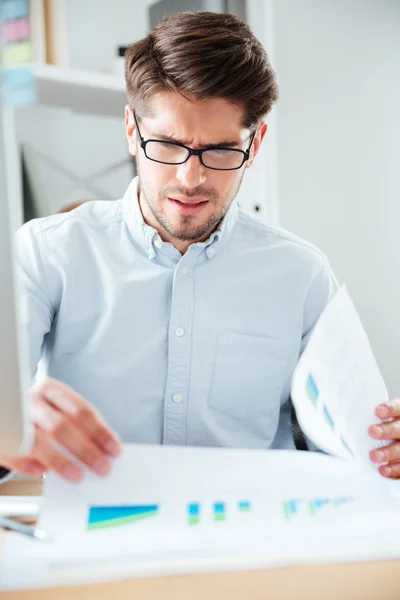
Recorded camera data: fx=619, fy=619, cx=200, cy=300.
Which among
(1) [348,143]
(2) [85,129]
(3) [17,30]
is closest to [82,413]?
(3) [17,30]

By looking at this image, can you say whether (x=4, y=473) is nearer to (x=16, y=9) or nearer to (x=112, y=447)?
(x=112, y=447)

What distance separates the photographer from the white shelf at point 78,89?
1344 mm

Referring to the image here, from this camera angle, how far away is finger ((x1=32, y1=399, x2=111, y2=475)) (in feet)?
2.03

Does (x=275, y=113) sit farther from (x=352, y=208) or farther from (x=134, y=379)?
(x=134, y=379)

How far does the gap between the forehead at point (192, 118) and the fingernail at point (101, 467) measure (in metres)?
0.50

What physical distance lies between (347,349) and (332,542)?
22 centimetres

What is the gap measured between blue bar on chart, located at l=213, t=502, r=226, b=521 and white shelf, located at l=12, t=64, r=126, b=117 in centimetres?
101

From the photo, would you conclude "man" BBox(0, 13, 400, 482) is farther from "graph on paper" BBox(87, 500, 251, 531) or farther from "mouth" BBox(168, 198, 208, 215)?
"graph on paper" BBox(87, 500, 251, 531)

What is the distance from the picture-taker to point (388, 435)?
701mm

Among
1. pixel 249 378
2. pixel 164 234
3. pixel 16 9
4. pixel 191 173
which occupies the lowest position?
pixel 249 378

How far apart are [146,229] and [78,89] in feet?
1.97

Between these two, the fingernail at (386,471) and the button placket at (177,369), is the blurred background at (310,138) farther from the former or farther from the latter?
the fingernail at (386,471)

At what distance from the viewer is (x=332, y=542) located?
50cm

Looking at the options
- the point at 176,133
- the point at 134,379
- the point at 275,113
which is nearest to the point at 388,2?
the point at 275,113
